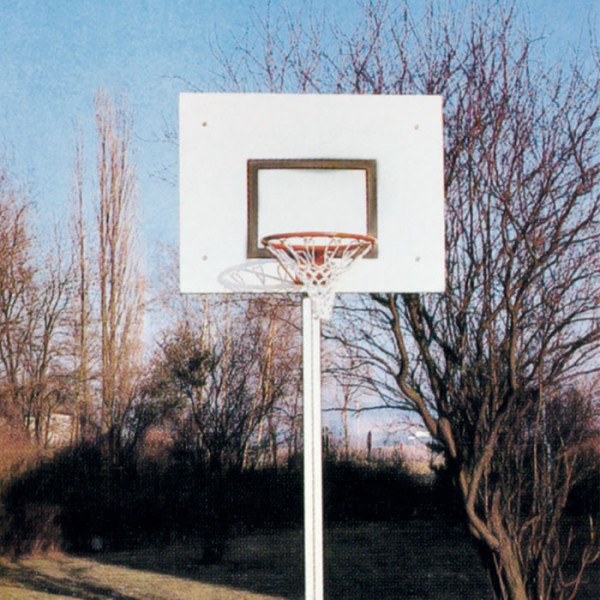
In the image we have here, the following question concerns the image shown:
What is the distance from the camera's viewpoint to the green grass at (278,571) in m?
8.48

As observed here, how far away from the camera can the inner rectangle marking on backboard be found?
3676 millimetres

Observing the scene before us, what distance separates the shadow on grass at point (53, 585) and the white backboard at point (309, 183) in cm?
555

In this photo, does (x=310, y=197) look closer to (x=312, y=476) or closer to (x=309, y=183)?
(x=309, y=183)

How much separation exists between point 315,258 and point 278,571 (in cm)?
662

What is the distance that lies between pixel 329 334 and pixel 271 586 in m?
4.08

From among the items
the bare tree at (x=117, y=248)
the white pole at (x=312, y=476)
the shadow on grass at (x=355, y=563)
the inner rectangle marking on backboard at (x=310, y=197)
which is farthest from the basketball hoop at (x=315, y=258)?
the bare tree at (x=117, y=248)

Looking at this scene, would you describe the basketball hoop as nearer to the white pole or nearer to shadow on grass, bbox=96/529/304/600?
the white pole

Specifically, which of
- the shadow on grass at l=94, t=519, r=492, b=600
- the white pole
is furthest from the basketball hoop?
the shadow on grass at l=94, t=519, r=492, b=600

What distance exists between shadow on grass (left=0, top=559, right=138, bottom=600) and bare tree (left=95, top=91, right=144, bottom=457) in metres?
2.45

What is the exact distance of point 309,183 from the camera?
3.70 metres

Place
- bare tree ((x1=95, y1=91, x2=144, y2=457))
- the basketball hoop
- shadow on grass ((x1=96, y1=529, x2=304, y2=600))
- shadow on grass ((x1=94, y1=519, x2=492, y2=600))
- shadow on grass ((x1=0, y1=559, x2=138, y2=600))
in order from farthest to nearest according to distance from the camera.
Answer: bare tree ((x1=95, y1=91, x2=144, y2=457)) < shadow on grass ((x1=96, y1=529, x2=304, y2=600)) < shadow on grass ((x1=94, y1=519, x2=492, y2=600)) < shadow on grass ((x1=0, y1=559, x2=138, y2=600)) < the basketball hoop

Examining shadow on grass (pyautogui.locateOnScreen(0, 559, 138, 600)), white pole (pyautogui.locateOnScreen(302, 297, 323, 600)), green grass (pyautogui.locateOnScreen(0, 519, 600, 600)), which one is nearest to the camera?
white pole (pyautogui.locateOnScreen(302, 297, 323, 600))

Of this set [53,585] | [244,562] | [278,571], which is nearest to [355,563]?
[278,571]

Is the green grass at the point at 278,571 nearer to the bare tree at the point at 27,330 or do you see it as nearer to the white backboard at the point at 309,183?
the bare tree at the point at 27,330
